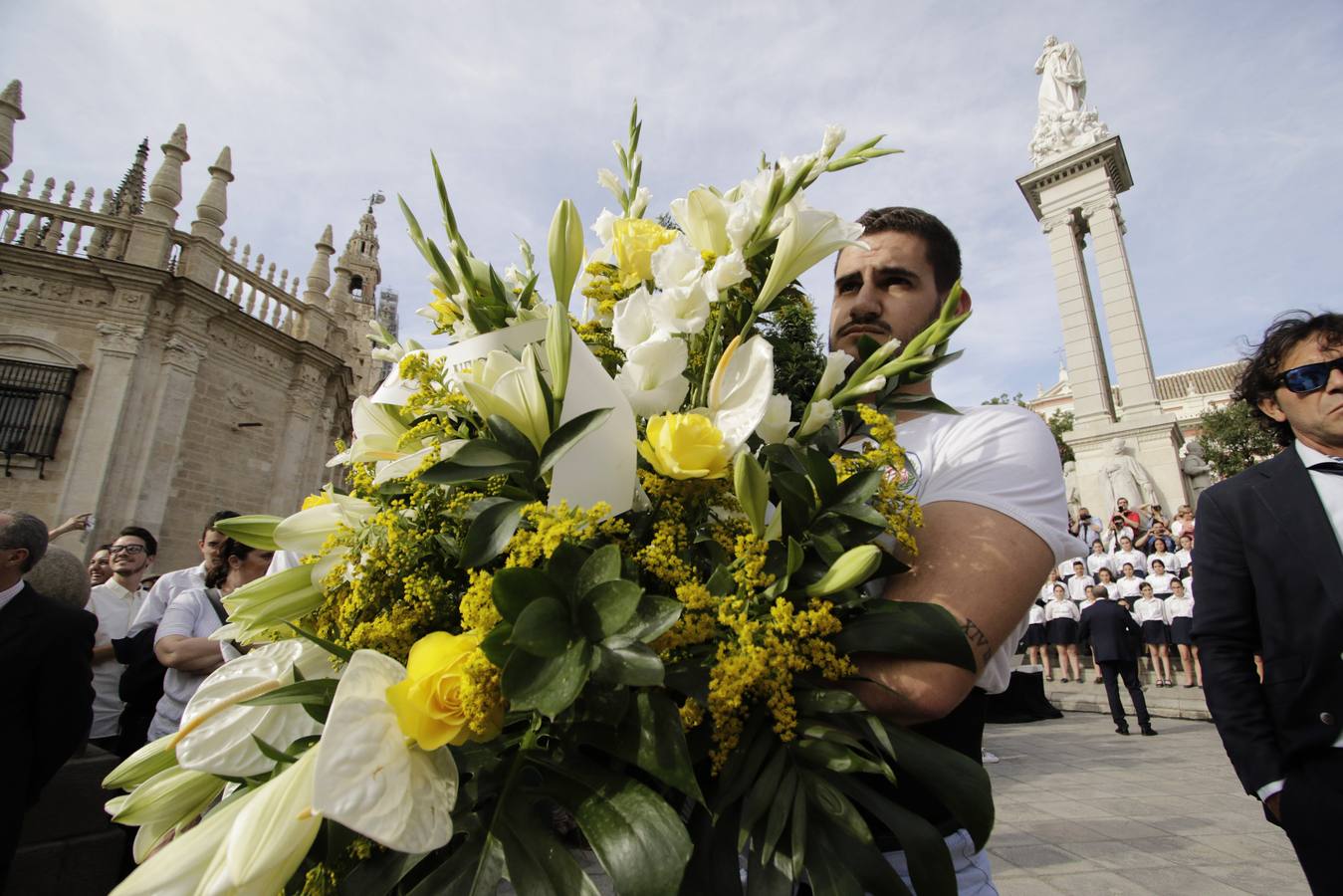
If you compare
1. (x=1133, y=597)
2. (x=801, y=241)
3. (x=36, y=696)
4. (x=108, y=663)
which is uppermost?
(x=1133, y=597)

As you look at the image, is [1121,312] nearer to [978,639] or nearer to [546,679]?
[978,639]

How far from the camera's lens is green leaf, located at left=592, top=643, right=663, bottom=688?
667 millimetres

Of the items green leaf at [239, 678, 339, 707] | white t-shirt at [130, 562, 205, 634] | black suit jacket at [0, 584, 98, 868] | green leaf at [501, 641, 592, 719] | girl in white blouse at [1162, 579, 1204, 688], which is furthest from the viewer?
girl in white blouse at [1162, 579, 1204, 688]

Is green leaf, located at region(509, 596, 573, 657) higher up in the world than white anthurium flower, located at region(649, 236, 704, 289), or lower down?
lower down

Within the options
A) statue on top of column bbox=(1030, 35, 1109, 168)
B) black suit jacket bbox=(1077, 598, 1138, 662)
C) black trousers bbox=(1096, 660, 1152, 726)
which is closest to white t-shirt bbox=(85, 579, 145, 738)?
black suit jacket bbox=(1077, 598, 1138, 662)

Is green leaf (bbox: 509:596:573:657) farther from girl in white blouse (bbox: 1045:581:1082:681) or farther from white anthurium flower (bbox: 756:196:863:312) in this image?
girl in white blouse (bbox: 1045:581:1082:681)

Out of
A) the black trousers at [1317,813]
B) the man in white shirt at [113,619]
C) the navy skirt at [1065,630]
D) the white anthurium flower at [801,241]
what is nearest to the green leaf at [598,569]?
the white anthurium flower at [801,241]

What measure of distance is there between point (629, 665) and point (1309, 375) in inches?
89.3

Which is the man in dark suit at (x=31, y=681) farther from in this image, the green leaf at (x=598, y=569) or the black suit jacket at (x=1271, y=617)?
the black suit jacket at (x=1271, y=617)

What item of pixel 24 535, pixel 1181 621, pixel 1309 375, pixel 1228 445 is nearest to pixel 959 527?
pixel 1309 375

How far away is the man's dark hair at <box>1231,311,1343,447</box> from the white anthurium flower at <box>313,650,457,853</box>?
251 centimetres

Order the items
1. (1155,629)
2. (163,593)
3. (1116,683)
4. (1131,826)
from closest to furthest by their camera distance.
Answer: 1. (163,593)
2. (1131,826)
3. (1116,683)
4. (1155,629)

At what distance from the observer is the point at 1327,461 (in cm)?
188

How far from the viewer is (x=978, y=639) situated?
Answer: 3.14ft
